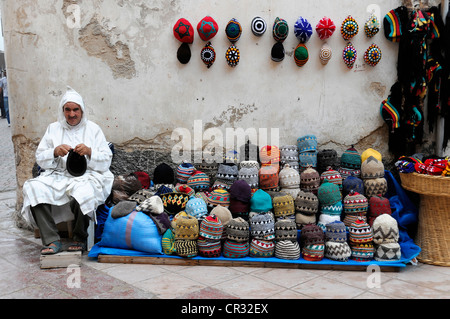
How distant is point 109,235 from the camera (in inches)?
143

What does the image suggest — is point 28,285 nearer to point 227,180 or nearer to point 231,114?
point 227,180

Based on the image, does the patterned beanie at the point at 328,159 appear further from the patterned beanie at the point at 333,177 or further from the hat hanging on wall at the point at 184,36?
the hat hanging on wall at the point at 184,36

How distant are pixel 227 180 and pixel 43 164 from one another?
167 cm

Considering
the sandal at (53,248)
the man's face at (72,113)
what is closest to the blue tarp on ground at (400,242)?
the sandal at (53,248)

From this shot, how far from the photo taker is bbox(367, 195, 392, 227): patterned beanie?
148 inches

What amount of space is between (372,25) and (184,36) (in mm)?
1901

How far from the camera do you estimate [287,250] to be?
3.45 m

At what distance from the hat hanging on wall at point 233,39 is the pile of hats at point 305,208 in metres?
1.52

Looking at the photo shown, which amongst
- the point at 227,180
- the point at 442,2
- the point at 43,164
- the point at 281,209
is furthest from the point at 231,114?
the point at 442,2

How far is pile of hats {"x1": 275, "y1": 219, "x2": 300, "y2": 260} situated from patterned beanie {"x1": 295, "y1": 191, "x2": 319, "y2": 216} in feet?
0.80

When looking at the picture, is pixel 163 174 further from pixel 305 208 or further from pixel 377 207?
pixel 377 207

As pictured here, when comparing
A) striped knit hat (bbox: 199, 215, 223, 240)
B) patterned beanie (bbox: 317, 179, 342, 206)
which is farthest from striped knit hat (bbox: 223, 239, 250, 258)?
patterned beanie (bbox: 317, 179, 342, 206)

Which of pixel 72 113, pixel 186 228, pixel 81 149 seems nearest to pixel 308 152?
pixel 186 228

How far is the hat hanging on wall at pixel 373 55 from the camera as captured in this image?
4.21m
